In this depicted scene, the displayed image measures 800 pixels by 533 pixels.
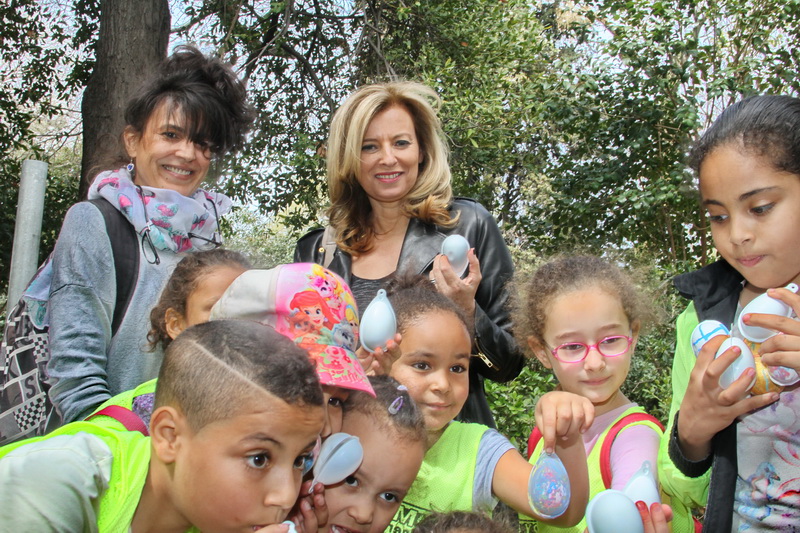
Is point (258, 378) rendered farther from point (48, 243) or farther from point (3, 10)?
point (3, 10)

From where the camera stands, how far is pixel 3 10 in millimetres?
7793

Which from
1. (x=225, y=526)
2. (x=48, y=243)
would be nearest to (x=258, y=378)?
(x=225, y=526)

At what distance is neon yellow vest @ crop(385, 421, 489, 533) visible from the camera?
2115mm

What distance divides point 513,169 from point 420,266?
7370mm

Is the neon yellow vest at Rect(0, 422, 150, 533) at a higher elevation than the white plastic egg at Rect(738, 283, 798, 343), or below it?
below

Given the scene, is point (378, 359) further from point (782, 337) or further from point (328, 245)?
point (782, 337)

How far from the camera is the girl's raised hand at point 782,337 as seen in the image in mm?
1535

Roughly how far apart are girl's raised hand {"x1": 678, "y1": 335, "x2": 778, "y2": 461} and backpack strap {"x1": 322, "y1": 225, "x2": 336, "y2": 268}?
1.54 meters

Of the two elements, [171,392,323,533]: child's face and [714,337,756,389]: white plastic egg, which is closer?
[171,392,323,533]: child's face

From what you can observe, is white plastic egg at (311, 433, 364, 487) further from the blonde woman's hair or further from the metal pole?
the metal pole

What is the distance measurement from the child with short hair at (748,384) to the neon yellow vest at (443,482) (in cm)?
56

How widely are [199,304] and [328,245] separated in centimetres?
76

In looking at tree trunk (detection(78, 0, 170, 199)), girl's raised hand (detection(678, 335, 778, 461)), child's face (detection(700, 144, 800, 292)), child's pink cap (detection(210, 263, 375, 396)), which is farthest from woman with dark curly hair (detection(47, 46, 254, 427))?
tree trunk (detection(78, 0, 170, 199))

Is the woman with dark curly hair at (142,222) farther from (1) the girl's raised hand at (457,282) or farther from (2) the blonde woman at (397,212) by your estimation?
(1) the girl's raised hand at (457,282)
